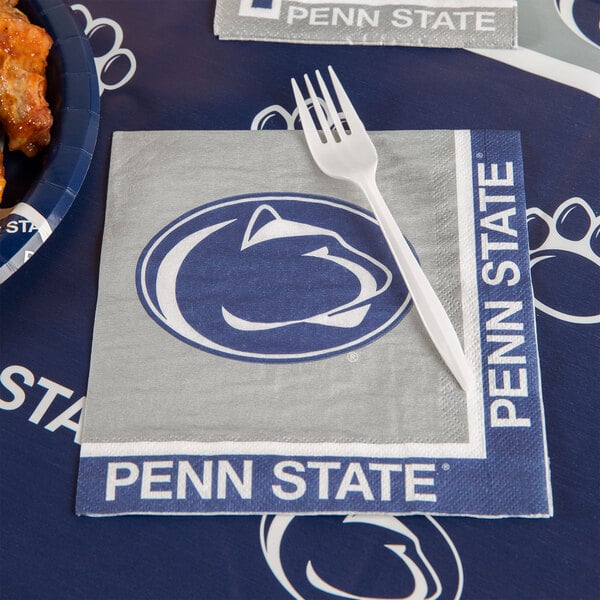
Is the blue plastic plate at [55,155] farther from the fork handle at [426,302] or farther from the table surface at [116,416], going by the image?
the fork handle at [426,302]

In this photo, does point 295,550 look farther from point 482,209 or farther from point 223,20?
point 223,20

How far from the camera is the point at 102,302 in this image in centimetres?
68

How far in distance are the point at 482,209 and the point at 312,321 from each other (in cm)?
19

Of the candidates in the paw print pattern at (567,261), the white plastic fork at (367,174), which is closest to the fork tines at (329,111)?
the white plastic fork at (367,174)

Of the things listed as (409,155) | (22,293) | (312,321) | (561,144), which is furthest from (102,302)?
(561,144)

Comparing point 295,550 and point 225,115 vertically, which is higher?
point 225,115

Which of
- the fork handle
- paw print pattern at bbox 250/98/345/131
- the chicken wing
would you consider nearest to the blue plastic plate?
the chicken wing

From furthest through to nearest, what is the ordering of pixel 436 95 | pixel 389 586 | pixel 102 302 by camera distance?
1. pixel 436 95
2. pixel 102 302
3. pixel 389 586

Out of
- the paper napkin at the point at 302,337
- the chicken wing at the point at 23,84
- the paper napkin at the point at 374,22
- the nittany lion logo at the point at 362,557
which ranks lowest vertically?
the nittany lion logo at the point at 362,557

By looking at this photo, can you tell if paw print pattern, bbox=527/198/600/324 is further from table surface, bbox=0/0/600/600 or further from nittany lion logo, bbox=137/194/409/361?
nittany lion logo, bbox=137/194/409/361

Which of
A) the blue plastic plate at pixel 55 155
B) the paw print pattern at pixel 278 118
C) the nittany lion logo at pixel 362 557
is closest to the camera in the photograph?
the nittany lion logo at pixel 362 557

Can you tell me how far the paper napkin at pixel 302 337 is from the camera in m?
0.59

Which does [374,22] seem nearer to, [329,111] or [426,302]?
[329,111]

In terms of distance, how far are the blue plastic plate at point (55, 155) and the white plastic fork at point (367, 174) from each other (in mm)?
204
